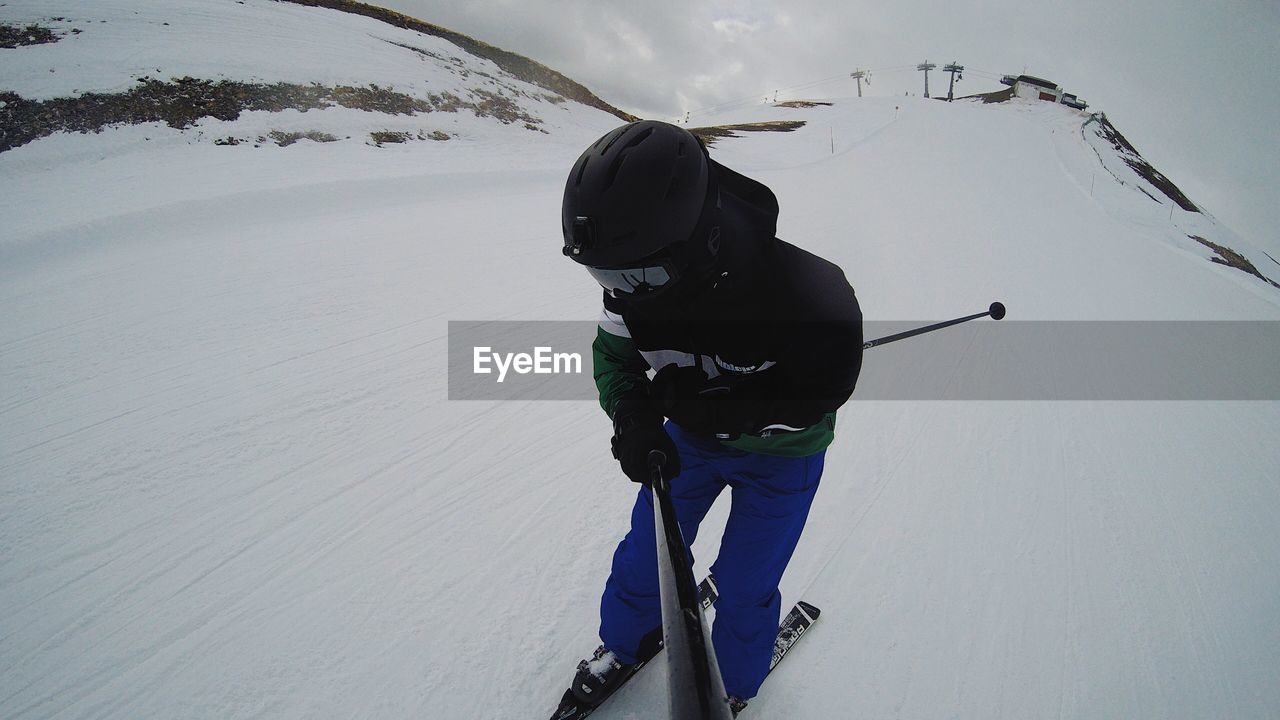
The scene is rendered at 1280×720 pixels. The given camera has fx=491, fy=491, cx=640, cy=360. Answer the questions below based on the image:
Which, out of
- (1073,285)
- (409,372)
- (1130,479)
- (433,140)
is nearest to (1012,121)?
(1073,285)

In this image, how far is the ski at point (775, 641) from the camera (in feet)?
7.04

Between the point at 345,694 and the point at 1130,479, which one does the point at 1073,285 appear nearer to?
the point at 1130,479

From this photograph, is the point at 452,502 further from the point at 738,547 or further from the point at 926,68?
the point at 926,68

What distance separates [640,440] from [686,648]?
867 mm

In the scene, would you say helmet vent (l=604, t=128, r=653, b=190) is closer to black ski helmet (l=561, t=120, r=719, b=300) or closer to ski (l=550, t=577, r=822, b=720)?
black ski helmet (l=561, t=120, r=719, b=300)

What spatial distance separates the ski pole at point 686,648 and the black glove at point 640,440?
1.41 ft

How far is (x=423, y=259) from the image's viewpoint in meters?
7.07

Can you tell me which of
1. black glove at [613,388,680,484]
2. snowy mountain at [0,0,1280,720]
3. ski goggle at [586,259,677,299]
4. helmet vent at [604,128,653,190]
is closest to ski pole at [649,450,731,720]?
black glove at [613,388,680,484]

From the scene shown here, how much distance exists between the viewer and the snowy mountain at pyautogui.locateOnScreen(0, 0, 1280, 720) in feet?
7.54

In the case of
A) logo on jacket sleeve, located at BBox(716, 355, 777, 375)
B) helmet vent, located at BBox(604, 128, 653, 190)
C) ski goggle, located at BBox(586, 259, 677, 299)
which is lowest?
logo on jacket sleeve, located at BBox(716, 355, 777, 375)

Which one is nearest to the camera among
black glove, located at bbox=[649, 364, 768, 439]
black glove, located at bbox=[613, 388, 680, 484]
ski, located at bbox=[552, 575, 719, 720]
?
black glove, located at bbox=[649, 364, 768, 439]

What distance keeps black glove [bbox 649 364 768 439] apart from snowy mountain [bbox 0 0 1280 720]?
145 cm

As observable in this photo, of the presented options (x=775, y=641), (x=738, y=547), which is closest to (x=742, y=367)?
(x=738, y=547)

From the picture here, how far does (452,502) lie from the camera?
322cm
